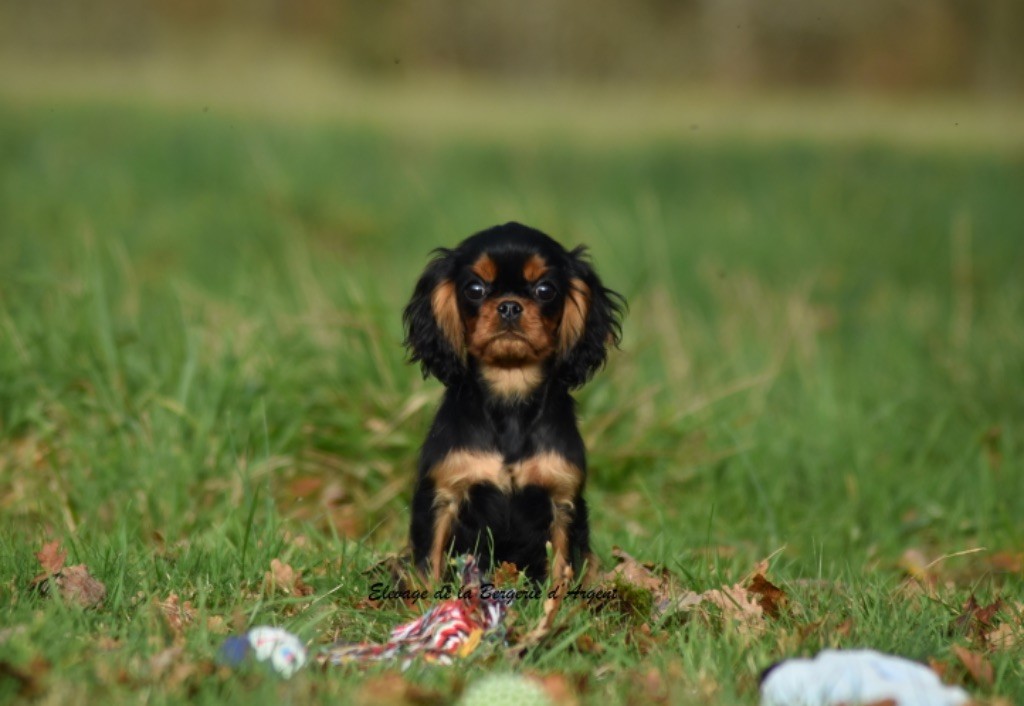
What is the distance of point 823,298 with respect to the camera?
34.0ft

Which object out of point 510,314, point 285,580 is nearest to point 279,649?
point 285,580

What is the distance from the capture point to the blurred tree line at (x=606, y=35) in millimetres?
23188

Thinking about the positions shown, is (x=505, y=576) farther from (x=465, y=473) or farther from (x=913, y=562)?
(x=913, y=562)

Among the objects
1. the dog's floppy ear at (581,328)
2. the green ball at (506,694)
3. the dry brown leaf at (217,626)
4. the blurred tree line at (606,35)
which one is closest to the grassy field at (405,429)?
the dry brown leaf at (217,626)

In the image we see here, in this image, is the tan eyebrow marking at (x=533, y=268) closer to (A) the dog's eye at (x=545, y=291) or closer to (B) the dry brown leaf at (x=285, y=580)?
(A) the dog's eye at (x=545, y=291)

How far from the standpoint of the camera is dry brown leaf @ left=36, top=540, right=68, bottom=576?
12.9 ft

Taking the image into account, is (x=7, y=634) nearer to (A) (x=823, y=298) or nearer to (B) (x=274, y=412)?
(B) (x=274, y=412)

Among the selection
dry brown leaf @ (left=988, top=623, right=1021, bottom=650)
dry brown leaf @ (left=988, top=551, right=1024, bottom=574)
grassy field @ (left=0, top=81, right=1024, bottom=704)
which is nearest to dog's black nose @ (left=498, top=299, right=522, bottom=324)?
grassy field @ (left=0, top=81, right=1024, bottom=704)

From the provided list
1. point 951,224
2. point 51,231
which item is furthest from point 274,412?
point 951,224

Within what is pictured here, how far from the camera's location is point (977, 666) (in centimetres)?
341

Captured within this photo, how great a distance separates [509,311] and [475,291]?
0.18 metres

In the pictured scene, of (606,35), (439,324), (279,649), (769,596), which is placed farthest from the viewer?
(606,35)

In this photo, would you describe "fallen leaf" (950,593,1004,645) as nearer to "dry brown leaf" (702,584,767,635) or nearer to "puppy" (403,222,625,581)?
"dry brown leaf" (702,584,767,635)

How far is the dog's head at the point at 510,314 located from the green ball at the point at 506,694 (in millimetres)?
1254
